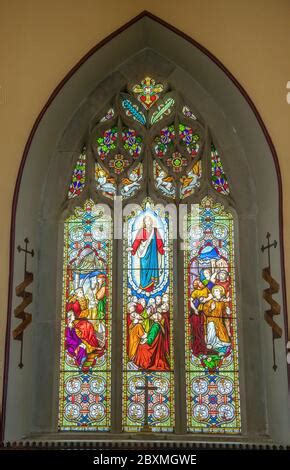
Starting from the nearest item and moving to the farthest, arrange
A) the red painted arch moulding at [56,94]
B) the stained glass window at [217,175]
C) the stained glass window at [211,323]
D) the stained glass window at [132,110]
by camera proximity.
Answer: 1. the red painted arch moulding at [56,94]
2. the stained glass window at [211,323]
3. the stained glass window at [217,175]
4. the stained glass window at [132,110]

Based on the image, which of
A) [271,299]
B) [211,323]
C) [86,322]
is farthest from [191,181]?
[86,322]

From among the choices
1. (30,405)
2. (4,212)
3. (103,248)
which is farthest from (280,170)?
(30,405)

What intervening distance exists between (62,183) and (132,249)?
1.12 metres

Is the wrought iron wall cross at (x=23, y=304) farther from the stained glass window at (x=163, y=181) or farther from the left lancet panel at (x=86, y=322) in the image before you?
the stained glass window at (x=163, y=181)

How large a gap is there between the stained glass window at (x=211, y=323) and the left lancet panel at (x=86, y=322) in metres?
0.88

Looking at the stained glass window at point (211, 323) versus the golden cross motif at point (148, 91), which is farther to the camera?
the golden cross motif at point (148, 91)

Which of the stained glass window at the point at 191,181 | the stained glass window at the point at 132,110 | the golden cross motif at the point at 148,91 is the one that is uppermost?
the golden cross motif at the point at 148,91

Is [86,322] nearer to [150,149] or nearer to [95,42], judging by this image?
[150,149]

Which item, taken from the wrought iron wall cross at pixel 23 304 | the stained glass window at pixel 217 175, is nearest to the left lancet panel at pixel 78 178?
the wrought iron wall cross at pixel 23 304

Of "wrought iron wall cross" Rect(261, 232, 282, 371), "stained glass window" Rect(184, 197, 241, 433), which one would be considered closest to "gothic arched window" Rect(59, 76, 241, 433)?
"stained glass window" Rect(184, 197, 241, 433)

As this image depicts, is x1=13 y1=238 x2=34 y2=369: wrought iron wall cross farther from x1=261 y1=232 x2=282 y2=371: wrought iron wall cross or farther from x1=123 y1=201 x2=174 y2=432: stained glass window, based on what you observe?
x1=261 y1=232 x2=282 y2=371: wrought iron wall cross

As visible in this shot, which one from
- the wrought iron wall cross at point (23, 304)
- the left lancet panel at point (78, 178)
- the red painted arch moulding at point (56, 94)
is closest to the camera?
the red painted arch moulding at point (56, 94)

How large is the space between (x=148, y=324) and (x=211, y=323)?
2.22ft

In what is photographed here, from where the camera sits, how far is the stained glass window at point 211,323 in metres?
7.72
